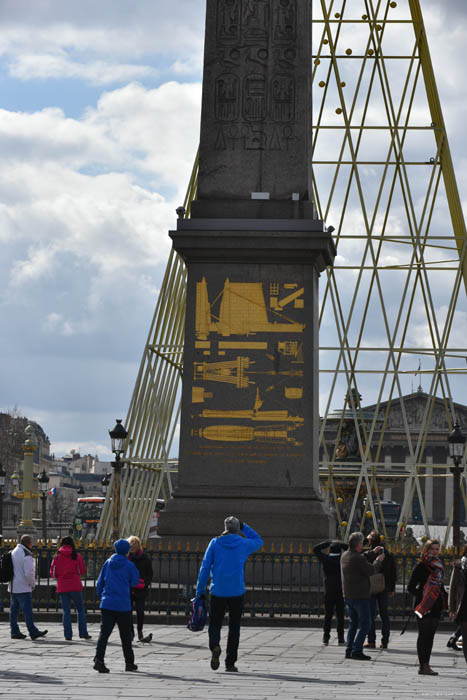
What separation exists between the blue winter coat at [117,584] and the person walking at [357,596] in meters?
2.68

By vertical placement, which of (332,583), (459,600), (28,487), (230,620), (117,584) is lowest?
(230,620)

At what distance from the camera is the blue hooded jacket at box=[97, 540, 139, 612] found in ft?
47.3

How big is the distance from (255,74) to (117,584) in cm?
1196

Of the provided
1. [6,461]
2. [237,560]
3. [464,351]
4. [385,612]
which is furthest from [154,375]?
[6,461]

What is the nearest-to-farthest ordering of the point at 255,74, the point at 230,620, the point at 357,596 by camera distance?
the point at 230,620, the point at 357,596, the point at 255,74

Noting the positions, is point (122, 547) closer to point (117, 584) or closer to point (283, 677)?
point (117, 584)

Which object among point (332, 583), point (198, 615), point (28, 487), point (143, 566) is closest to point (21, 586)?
point (143, 566)

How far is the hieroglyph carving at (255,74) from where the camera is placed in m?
23.8

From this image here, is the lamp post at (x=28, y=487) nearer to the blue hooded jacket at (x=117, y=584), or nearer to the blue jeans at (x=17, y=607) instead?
the blue jeans at (x=17, y=607)

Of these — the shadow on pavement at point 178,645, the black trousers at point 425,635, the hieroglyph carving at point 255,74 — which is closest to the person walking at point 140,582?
the shadow on pavement at point 178,645

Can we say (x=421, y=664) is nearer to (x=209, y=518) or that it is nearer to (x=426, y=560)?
(x=426, y=560)

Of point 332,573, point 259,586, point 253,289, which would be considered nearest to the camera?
point 332,573

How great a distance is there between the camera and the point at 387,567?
59.2 feet

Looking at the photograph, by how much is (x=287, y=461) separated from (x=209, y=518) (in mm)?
1556
